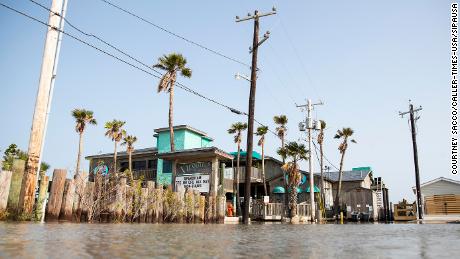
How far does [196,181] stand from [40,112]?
1031 cm

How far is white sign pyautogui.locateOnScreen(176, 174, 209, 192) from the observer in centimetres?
1886

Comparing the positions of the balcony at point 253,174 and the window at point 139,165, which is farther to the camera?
the window at point 139,165

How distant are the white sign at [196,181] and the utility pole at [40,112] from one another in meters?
9.45

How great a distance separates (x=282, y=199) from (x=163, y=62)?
19.9 metres

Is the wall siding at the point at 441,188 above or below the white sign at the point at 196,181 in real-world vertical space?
above

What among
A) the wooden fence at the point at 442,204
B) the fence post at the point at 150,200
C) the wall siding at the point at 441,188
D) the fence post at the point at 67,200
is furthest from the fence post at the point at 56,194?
the wall siding at the point at 441,188

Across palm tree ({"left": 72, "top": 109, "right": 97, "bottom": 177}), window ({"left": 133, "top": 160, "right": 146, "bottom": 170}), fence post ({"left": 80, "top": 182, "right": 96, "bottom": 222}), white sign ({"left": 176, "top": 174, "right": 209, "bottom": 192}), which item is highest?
palm tree ({"left": 72, "top": 109, "right": 97, "bottom": 177})

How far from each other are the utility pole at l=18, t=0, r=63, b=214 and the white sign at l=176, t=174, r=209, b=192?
Result: 31.0 feet

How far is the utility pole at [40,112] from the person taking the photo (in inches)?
382

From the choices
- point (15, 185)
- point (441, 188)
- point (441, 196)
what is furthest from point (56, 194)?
point (441, 188)

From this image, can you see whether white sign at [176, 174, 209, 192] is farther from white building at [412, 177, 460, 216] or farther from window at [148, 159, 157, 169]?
white building at [412, 177, 460, 216]

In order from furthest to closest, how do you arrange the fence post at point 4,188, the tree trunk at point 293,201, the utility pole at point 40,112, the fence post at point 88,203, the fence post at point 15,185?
the tree trunk at point 293,201 → the fence post at point 88,203 → the utility pole at point 40,112 → the fence post at point 15,185 → the fence post at point 4,188

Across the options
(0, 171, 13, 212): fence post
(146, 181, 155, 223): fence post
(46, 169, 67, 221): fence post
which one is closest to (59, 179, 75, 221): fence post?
(46, 169, 67, 221): fence post

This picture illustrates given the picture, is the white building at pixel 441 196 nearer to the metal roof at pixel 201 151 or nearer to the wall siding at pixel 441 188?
the wall siding at pixel 441 188
